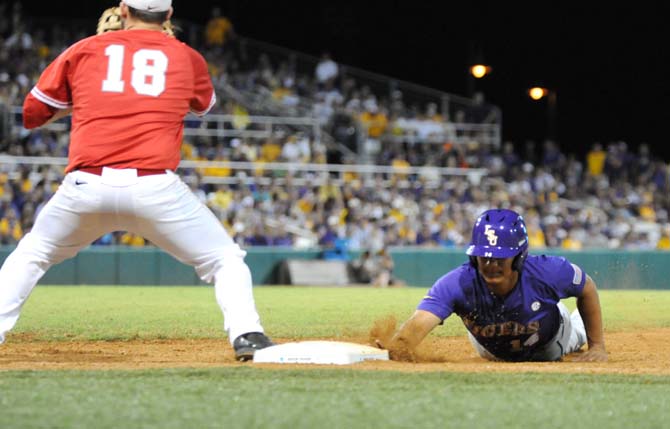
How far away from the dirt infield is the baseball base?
77mm

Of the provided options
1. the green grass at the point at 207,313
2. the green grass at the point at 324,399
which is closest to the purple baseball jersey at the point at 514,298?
the green grass at the point at 324,399

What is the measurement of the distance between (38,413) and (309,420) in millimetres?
966

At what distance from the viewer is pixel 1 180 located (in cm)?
1888

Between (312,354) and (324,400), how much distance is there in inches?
53.4

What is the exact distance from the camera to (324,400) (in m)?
4.22

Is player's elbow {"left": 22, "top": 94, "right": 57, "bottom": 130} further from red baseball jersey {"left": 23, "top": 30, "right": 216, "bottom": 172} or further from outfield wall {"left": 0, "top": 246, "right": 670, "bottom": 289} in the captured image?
outfield wall {"left": 0, "top": 246, "right": 670, "bottom": 289}

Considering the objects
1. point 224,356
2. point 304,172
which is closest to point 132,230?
point 224,356

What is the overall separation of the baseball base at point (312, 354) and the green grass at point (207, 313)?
2.83 m

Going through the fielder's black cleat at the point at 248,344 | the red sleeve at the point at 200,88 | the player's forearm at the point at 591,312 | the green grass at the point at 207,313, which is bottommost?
the green grass at the point at 207,313

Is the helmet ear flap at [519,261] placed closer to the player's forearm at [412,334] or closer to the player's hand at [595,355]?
the player's forearm at [412,334]

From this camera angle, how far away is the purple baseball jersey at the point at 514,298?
19.3 feet

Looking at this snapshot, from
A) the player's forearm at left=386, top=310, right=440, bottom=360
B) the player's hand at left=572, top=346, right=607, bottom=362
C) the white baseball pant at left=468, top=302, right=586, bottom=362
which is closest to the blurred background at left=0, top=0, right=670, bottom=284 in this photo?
the white baseball pant at left=468, top=302, right=586, bottom=362

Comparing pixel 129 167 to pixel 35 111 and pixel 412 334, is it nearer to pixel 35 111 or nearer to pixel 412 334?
pixel 35 111

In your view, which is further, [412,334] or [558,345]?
[558,345]
